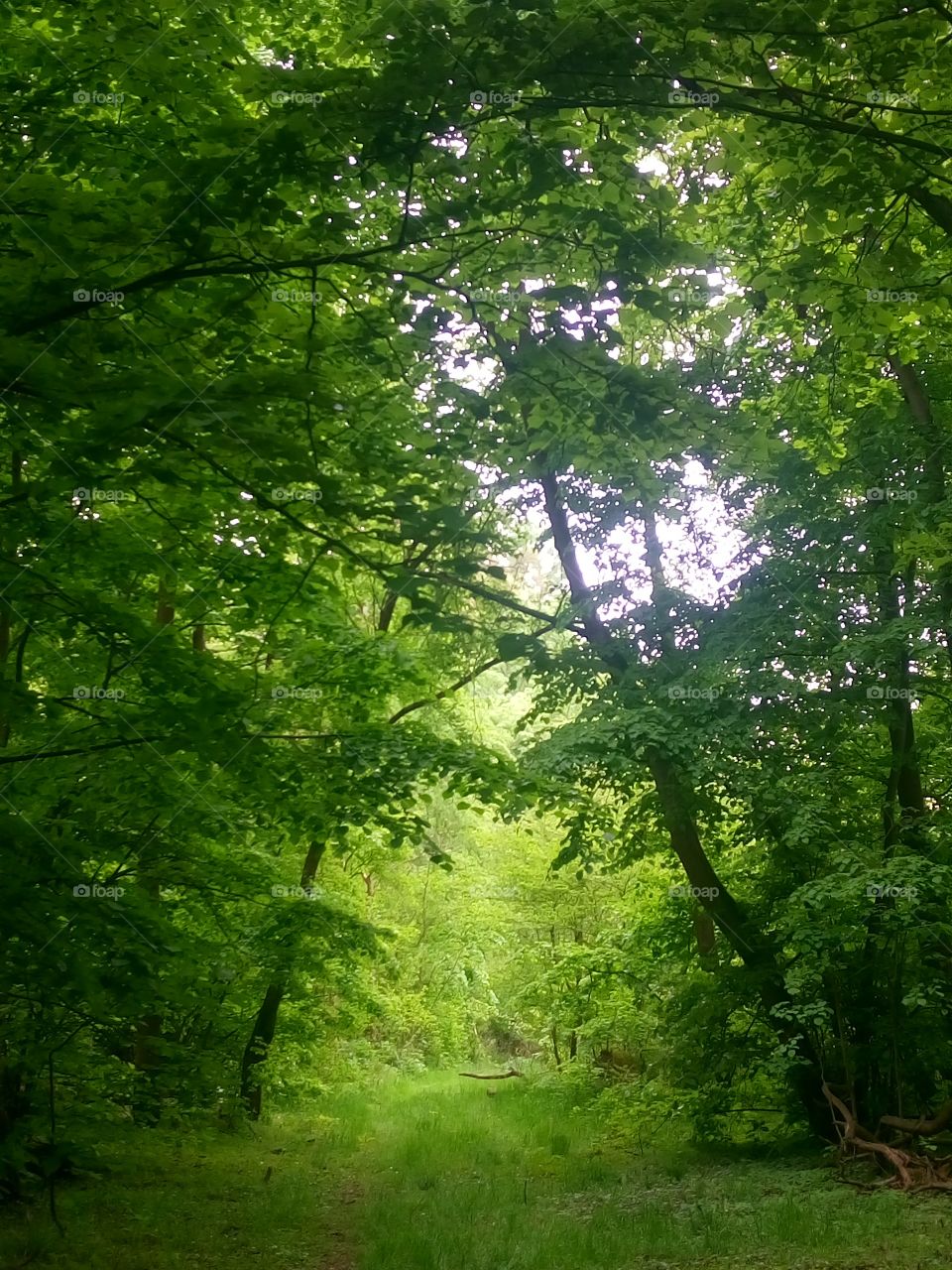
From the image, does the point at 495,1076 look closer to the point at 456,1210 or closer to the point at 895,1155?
the point at 456,1210

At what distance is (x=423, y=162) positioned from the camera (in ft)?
13.0

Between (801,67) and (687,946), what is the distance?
10.4 metres

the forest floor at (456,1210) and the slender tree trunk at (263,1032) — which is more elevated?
the slender tree trunk at (263,1032)

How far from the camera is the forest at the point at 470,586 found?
3.89m

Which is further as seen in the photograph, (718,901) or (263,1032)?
(263,1032)

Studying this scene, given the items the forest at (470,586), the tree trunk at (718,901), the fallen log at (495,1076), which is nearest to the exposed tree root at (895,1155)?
the forest at (470,586)

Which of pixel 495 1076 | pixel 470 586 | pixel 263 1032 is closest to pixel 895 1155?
pixel 263 1032

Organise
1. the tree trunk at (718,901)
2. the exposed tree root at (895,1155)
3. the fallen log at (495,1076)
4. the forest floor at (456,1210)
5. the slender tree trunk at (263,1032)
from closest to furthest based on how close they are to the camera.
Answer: the forest floor at (456,1210) < the exposed tree root at (895,1155) < the tree trunk at (718,901) < the slender tree trunk at (263,1032) < the fallen log at (495,1076)

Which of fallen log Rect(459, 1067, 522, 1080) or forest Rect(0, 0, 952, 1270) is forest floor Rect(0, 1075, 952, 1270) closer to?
forest Rect(0, 0, 952, 1270)

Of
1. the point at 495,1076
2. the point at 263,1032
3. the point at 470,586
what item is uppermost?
the point at 470,586

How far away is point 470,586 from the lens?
4.17 m

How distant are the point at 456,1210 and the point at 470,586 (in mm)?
7187

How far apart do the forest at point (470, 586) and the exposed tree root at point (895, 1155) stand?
2.1 inches

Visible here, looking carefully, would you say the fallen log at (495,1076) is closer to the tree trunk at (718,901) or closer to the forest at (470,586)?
the forest at (470,586)
